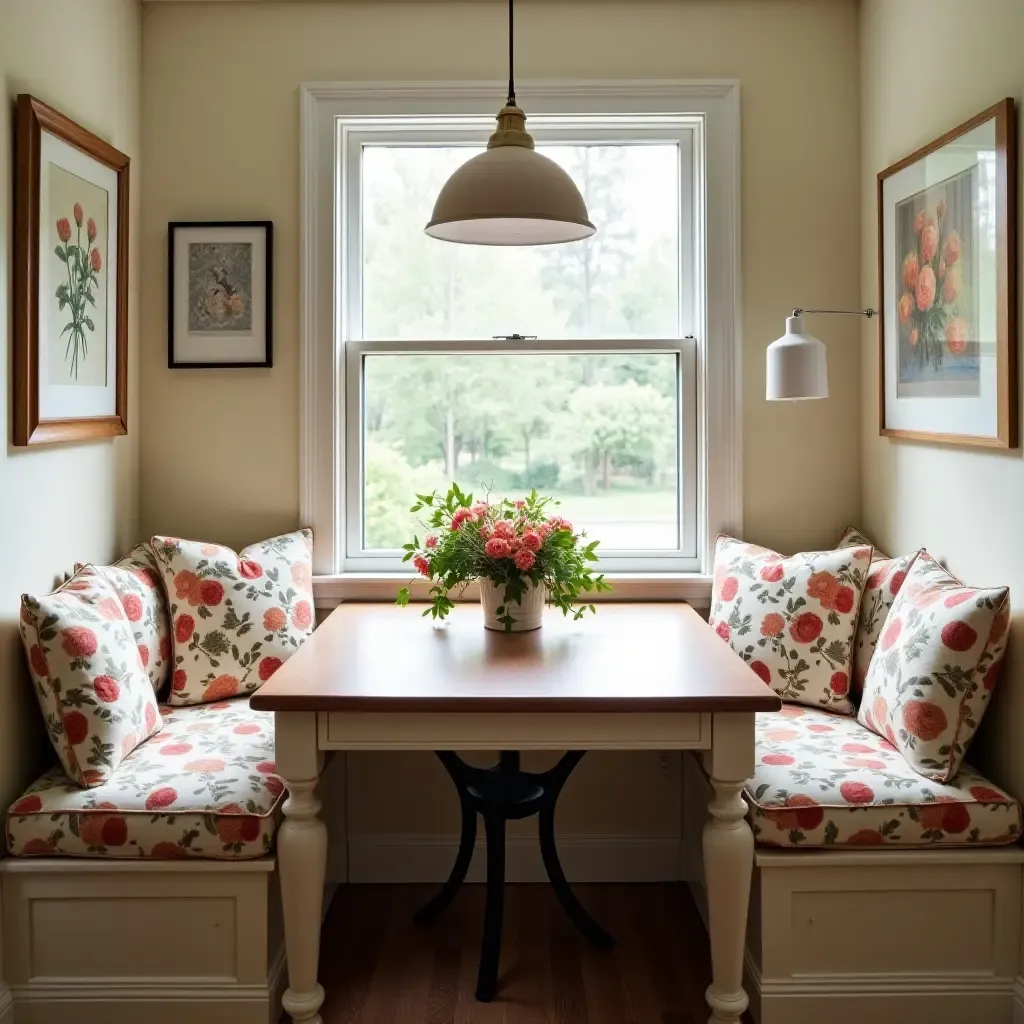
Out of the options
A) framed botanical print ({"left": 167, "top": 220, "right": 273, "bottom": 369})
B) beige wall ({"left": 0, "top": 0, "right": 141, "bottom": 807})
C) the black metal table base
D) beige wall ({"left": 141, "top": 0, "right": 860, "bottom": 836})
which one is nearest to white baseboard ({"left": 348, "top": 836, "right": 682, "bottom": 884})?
beige wall ({"left": 141, "top": 0, "right": 860, "bottom": 836})

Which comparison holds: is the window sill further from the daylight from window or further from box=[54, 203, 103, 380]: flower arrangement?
box=[54, 203, 103, 380]: flower arrangement

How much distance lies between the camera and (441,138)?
338 centimetres

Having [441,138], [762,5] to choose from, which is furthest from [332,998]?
[762,5]

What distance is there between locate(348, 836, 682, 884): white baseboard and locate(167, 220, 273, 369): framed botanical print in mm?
1476

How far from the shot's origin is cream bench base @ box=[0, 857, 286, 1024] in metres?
2.41

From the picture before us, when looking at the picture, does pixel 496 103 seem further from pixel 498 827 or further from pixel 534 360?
pixel 498 827

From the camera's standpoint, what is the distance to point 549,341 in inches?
134

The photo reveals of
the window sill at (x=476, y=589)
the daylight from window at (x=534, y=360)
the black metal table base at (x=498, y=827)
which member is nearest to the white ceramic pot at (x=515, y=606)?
the black metal table base at (x=498, y=827)

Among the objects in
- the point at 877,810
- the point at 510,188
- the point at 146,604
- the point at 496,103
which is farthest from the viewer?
the point at 496,103

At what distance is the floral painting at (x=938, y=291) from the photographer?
2.61 m

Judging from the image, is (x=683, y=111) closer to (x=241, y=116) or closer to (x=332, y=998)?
(x=241, y=116)

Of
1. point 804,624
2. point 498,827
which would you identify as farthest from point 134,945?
point 804,624

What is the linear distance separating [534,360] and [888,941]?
188 cm

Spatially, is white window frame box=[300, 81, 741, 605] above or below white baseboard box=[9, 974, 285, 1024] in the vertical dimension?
above
